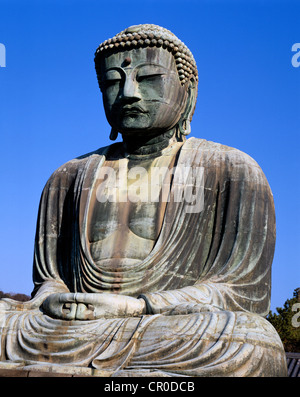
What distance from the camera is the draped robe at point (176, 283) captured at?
8.71 metres

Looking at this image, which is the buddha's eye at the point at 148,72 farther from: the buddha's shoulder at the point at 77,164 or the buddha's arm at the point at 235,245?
the buddha's arm at the point at 235,245

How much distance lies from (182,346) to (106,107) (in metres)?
3.73

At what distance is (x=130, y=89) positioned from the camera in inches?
427

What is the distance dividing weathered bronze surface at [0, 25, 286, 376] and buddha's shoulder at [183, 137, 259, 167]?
0.08ft

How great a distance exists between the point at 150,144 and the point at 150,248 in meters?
1.59

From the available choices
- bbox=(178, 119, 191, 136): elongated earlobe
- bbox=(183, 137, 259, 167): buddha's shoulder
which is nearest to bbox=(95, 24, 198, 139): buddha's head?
bbox=(178, 119, 191, 136): elongated earlobe

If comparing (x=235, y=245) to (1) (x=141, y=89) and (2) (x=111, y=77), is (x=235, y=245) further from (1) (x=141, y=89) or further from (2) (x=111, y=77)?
(2) (x=111, y=77)

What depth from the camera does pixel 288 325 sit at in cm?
2111

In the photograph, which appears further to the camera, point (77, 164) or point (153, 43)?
point (77, 164)

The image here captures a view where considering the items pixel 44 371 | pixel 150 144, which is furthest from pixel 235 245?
pixel 44 371

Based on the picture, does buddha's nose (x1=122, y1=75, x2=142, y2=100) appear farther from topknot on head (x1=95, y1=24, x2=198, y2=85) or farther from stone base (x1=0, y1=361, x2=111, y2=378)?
stone base (x1=0, y1=361, x2=111, y2=378)

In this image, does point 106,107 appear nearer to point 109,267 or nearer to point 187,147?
point 187,147
